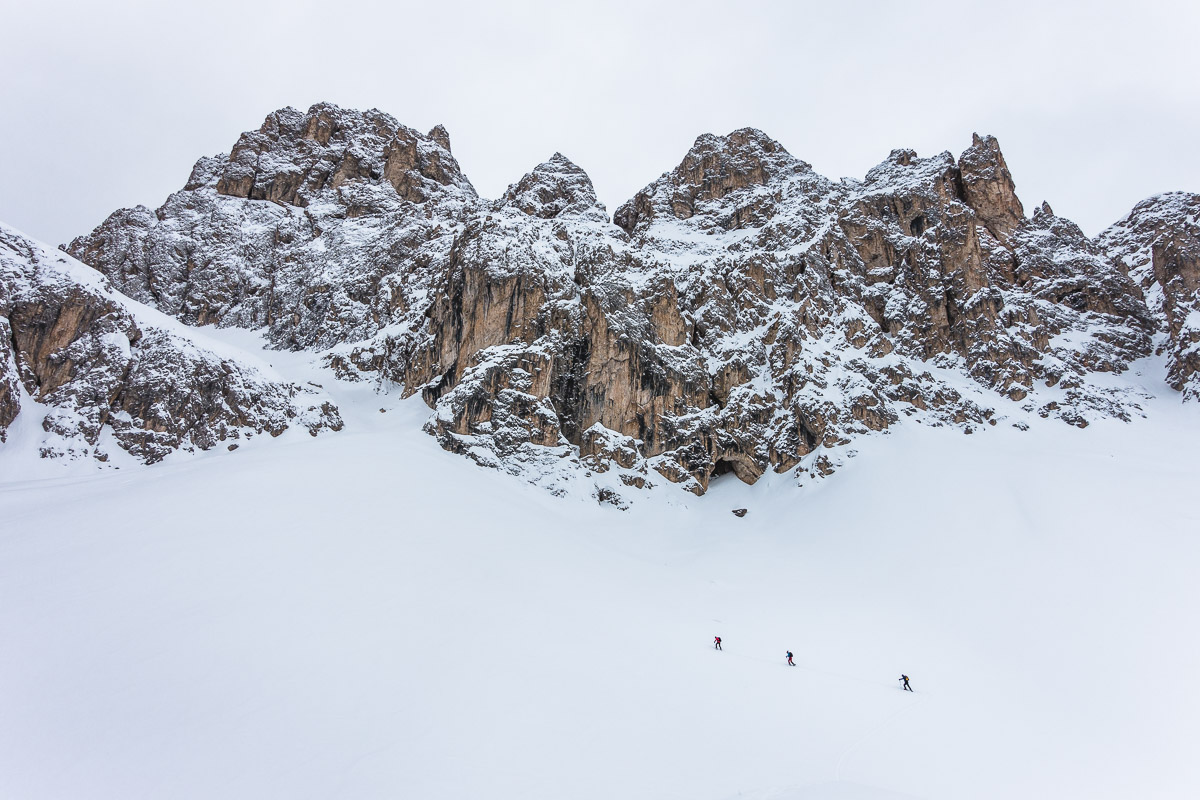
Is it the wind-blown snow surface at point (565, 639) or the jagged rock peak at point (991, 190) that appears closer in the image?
the wind-blown snow surface at point (565, 639)

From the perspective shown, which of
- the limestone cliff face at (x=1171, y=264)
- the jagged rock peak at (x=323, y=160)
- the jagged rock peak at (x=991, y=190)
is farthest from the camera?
the jagged rock peak at (x=323, y=160)

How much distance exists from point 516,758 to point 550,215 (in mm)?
66699

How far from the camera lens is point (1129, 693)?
21188 millimetres

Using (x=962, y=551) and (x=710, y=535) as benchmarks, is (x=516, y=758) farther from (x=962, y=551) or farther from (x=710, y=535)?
(x=962, y=551)

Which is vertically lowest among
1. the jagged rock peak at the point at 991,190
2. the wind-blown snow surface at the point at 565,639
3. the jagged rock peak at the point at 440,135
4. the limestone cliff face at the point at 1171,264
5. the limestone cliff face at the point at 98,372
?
the wind-blown snow surface at the point at 565,639

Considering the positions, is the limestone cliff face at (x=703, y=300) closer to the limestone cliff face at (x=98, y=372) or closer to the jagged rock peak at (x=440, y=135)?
the limestone cliff face at (x=98, y=372)

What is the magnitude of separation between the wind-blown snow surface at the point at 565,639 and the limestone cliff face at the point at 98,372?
2.71 m

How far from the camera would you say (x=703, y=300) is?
5488cm

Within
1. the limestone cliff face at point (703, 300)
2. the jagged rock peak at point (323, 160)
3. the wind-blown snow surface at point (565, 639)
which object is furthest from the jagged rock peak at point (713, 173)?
the wind-blown snow surface at point (565, 639)

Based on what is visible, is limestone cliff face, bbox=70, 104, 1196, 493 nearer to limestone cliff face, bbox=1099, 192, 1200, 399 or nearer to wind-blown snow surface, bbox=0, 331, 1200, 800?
limestone cliff face, bbox=1099, 192, 1200, 399

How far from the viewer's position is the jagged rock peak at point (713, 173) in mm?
73000

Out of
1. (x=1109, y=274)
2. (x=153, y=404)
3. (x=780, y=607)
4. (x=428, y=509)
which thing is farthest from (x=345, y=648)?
(x=1109, y=274)

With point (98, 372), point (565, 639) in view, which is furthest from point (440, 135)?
point (565, 639)

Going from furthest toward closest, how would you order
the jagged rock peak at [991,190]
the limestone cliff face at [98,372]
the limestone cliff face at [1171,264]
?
the jagged rock peak at [991,190], the limestone cliff face at [1171,264], the limestone cliff face at [98,372]
